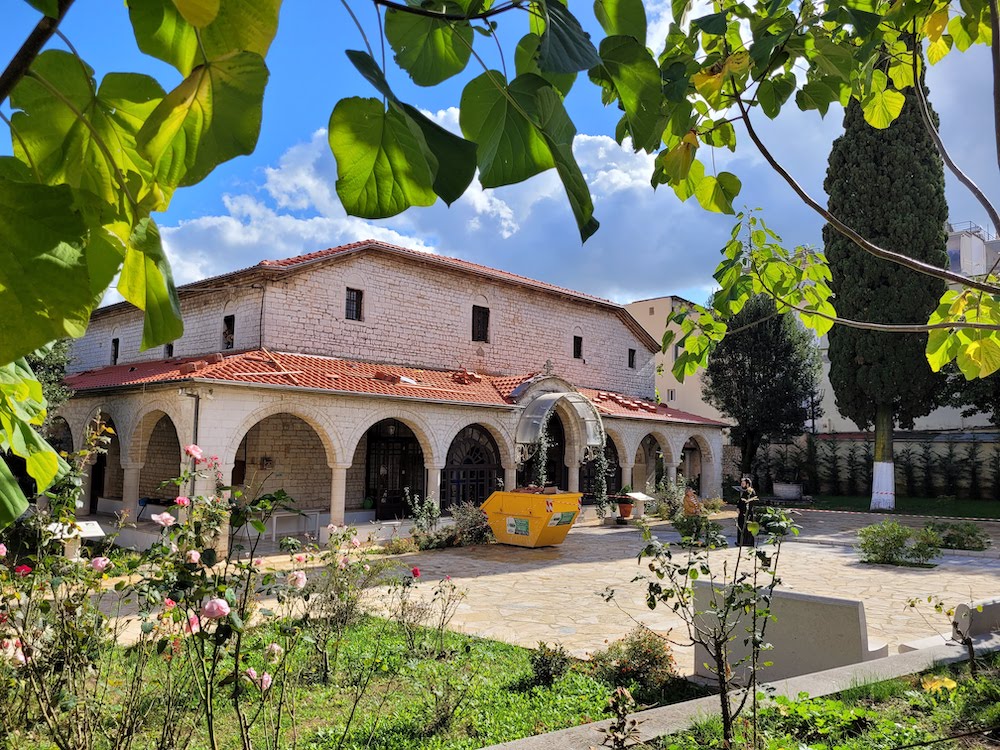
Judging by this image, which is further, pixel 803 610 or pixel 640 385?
pixel 640 385

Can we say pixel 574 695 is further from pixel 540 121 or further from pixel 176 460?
pixel 176 460

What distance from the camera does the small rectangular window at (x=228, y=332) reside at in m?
15.2

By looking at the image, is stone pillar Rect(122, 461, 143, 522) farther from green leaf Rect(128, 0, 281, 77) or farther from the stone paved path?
green leaf Rect(128, 0, 281, 77)

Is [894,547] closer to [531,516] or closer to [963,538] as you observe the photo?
[963,538]

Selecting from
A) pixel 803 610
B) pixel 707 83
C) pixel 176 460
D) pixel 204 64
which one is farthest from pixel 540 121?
pixel 176 460

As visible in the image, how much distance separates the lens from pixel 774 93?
1.79 meters

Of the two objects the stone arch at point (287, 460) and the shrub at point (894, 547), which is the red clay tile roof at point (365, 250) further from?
the shrub at point (894, 547)

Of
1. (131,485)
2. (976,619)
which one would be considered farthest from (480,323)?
(976,619)

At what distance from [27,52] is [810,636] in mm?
6308

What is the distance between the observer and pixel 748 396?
2545 cm

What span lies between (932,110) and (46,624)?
23.9 meters

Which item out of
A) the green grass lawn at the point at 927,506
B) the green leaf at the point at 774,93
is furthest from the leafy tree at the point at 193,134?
the green grass lawn at the point at 927,506

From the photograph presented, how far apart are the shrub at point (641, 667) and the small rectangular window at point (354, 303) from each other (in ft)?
36.7

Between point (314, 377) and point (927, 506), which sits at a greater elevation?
point (314, 377)
